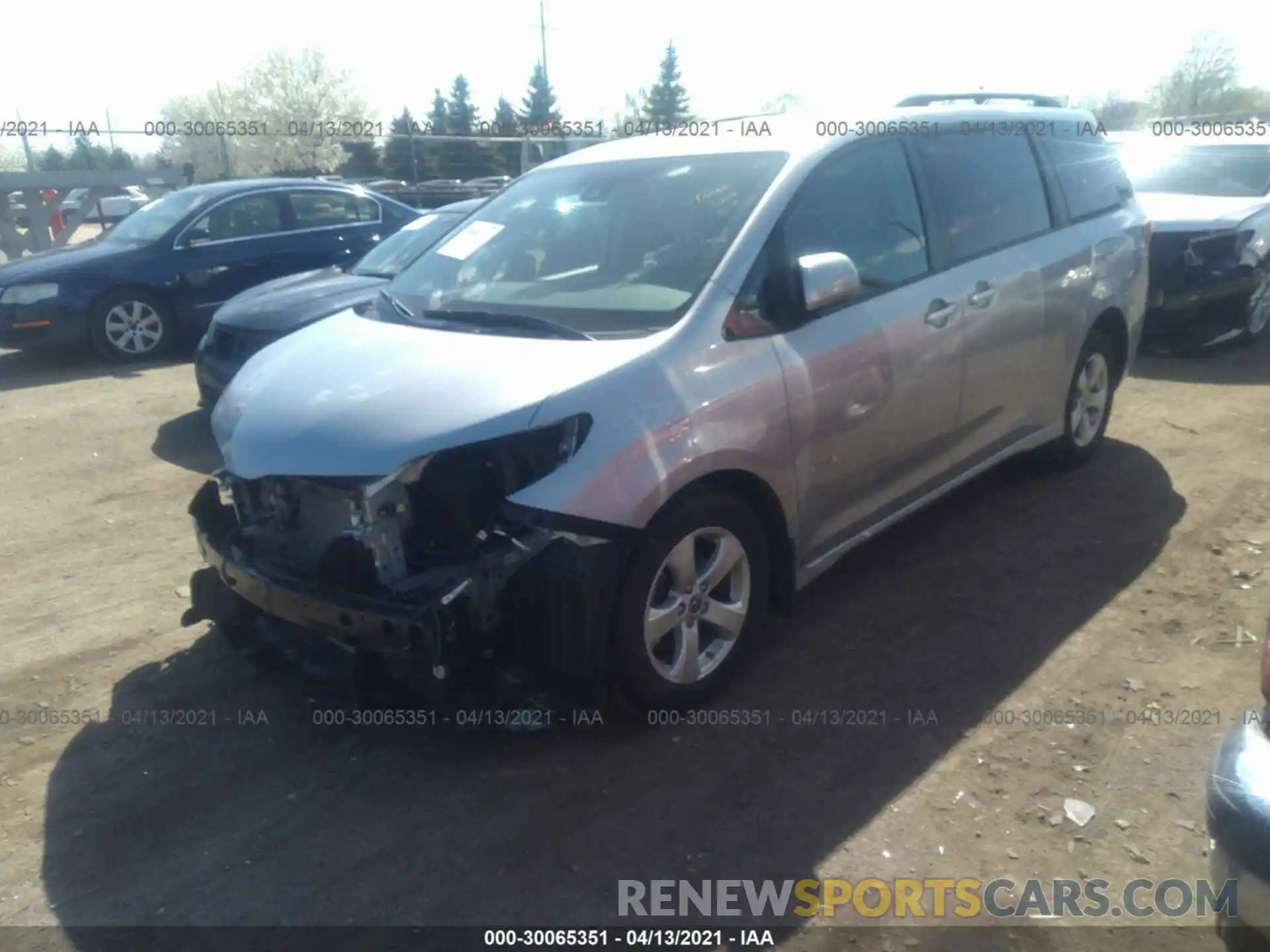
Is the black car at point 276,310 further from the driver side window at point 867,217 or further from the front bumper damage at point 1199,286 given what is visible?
the front bumper damage at point 1199,286

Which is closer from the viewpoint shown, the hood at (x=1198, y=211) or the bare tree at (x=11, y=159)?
the hood at (x=1198, y=211)

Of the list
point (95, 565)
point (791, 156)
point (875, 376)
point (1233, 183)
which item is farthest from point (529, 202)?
point (1233, 183)

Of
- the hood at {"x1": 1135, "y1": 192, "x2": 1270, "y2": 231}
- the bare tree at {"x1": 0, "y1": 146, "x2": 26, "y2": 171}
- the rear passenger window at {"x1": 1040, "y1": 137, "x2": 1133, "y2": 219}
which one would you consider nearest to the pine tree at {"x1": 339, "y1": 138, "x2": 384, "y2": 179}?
the bare tree at {"x1": 0, "y1": 146, "x2": 26, "y2": 171}

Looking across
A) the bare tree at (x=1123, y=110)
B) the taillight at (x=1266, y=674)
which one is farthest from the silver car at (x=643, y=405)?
the bare tree at (x=1123, y=110)

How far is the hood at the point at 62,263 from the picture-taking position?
31.5ft

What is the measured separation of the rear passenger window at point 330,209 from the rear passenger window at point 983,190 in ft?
24.2

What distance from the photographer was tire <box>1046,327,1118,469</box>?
5.51m

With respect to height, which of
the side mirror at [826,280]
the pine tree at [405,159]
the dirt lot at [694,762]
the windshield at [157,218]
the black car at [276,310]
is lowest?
the dirt lot at [694,762]

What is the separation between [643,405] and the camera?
127 inches

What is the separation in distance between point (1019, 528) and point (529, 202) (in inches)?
109

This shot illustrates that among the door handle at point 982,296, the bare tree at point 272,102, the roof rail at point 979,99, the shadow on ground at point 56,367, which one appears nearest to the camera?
the door handle at point 982,296

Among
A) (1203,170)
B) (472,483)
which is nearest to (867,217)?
(472,483)

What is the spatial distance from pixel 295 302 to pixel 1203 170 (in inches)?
314

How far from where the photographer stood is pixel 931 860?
2.93 meters
